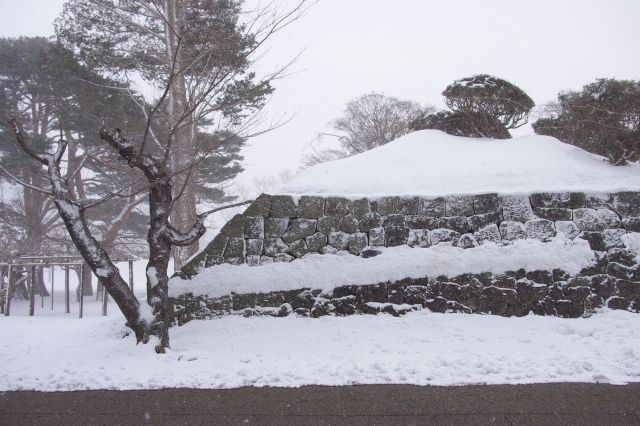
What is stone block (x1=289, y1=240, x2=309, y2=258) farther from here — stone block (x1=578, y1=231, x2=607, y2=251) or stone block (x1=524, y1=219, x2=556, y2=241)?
stone block (x1=578, y1=231, x2=607, y2=251)

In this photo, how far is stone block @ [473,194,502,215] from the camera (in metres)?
4.91

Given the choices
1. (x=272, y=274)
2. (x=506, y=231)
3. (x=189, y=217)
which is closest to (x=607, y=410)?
(x=506, y=231)

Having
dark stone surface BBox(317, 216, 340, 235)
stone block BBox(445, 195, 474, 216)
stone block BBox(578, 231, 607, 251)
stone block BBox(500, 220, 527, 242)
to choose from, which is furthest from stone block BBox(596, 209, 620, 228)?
dark stone surface BBox(317, 216, 340, 235)

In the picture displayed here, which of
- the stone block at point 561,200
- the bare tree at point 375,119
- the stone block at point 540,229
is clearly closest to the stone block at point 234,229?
the stone block at point 540,229

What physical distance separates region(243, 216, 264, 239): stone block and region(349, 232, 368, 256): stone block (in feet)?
3.63

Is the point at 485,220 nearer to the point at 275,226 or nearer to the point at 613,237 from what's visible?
the point at 613,237

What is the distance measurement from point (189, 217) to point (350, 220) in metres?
4.20

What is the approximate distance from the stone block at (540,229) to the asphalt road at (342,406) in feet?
6.65

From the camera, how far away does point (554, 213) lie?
486 cm

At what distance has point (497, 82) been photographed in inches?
254

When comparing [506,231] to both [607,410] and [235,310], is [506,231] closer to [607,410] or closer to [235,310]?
[607,410]

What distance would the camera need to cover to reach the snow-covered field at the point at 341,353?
3.37 meters

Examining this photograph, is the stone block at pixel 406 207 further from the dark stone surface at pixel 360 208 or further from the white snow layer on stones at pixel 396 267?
the white snow layer on stones at pixel 396 267

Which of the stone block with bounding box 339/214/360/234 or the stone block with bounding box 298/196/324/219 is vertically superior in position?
the stone block with bounding box 298/196/324/219
